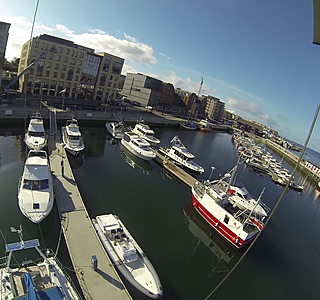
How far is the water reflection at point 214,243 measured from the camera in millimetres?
20359

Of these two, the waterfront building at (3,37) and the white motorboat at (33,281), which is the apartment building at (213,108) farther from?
the white motorboat at (33,281)

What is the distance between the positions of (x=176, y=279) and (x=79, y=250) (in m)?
7.75

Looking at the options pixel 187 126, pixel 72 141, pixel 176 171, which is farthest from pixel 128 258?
pixel 187 126

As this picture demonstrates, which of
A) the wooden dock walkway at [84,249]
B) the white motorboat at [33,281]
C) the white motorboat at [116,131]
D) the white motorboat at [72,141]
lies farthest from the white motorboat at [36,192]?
the white motorboat at [116,131]

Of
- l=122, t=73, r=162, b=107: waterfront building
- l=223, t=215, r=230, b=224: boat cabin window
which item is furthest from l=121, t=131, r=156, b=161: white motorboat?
l=122, t=73, r=162, b=107: waterfront building

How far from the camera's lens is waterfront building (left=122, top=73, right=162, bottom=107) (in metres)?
110

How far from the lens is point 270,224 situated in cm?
2972

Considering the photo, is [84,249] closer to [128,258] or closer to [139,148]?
[128,258]

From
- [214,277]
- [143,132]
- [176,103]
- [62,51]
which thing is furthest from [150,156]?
[176,103]

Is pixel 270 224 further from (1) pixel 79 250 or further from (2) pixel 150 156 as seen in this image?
(1) pixel 79 250

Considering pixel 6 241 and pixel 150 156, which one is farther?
pixel 150 156

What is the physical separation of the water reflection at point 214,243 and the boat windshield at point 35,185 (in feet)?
51.2

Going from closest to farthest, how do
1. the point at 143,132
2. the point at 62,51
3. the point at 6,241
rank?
the point at 6,241
the point at 143,132
the point at 62,51

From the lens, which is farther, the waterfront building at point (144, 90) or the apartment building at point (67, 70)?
the waterfront building at point (144, 90)
